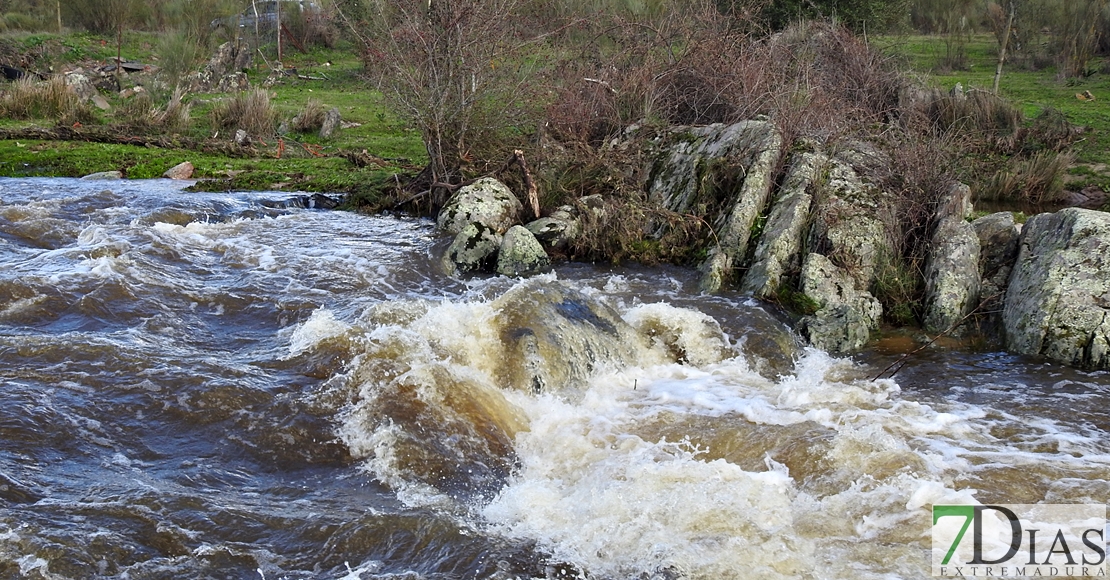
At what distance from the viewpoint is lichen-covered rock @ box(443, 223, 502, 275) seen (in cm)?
1131

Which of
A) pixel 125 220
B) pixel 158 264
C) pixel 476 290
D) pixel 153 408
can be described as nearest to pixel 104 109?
pixel 125 220

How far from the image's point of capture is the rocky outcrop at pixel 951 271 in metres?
9.48

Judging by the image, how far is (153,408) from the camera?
22.5ft

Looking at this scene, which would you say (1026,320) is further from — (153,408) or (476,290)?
(153,408)

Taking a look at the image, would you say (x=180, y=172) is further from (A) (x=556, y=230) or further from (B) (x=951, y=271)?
(B) (x=951, y=271)

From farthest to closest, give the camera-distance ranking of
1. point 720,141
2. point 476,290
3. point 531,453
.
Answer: point 720,141
point 476,290
point 531,453

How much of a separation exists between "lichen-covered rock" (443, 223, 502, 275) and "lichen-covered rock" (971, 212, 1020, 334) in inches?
229

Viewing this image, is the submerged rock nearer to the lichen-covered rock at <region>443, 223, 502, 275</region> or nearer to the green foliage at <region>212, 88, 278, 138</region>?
the lichen-covered rock at <region>443, 223, 502, 275</region>

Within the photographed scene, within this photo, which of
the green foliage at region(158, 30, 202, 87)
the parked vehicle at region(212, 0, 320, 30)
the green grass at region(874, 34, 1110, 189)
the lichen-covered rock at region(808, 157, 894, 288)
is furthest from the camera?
the parked vehicle at region(212, 0, 320, 30)

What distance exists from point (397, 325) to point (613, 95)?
7020 mm

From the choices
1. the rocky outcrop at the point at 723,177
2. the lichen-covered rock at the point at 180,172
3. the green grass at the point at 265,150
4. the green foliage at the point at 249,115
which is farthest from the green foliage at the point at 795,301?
the green foliage at the point at 249,115

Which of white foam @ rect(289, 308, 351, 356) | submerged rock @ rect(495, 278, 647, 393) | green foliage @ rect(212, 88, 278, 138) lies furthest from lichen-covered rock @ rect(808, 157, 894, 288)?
green foliage @ rect(212, 88, 278, 138)

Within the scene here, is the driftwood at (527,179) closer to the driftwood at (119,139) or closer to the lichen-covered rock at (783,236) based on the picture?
the lichen-covered rock at (783,236)

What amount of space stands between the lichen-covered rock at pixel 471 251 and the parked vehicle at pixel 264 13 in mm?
21798
